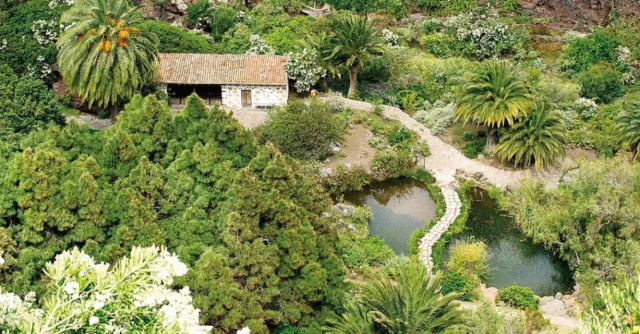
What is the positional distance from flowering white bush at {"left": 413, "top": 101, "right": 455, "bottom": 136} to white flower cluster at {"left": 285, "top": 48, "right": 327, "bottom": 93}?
592cm

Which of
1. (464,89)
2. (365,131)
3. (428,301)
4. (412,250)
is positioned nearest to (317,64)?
(365,131)

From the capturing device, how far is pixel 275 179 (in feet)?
74.1

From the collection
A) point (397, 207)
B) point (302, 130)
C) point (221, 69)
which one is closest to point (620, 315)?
point (397, 207)

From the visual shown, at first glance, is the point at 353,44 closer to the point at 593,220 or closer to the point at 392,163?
Answer: the point at 392,163

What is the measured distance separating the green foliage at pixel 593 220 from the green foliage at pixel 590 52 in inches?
599

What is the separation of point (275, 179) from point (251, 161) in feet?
4.10

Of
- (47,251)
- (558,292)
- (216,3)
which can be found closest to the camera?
(47,251)

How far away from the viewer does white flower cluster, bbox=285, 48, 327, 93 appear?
40.7 m

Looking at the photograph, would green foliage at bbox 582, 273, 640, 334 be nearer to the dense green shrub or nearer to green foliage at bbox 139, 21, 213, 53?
the dense green shrub

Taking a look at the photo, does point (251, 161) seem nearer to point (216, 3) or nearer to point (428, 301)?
point (428, 301)

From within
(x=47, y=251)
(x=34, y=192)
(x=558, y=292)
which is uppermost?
(x=34, y=192)

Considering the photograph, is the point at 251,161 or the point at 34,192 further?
the point at 251,161

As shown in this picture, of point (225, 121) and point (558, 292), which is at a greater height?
point (225, 121)

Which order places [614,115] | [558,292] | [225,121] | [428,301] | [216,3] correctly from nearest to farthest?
[428,301], [225,121], [558,292], [614,115], [216,3]
